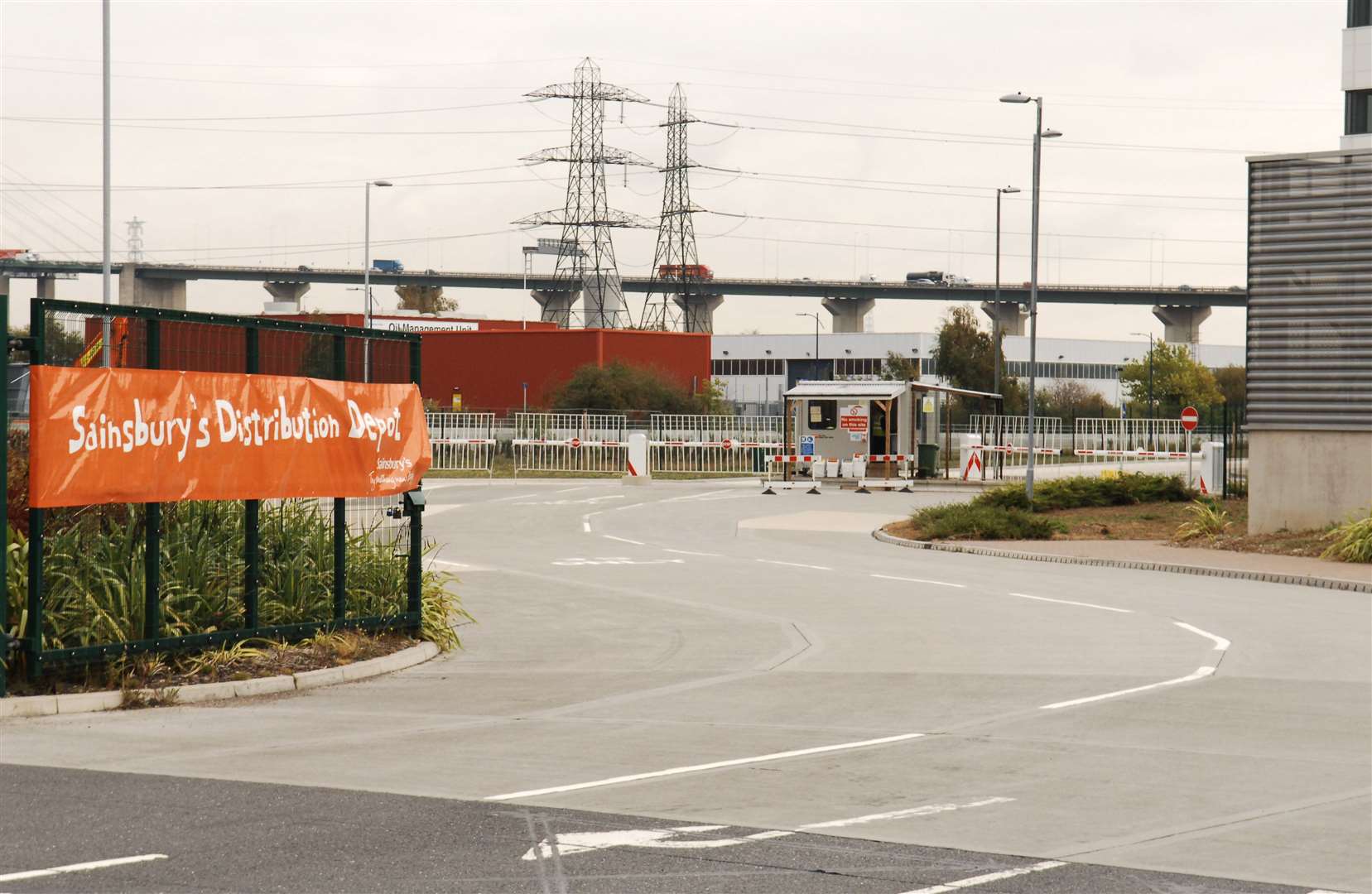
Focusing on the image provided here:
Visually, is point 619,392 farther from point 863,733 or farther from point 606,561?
point 863,733

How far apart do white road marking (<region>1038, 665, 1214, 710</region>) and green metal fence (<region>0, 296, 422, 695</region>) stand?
18.8 ft

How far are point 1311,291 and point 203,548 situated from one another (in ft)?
66.1

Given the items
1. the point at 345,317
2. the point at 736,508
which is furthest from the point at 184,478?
the point at 345,317

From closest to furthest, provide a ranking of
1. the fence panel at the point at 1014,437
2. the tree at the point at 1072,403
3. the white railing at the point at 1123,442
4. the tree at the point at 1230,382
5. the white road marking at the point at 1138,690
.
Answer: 1. the white road marking at the point at 1138,690
2. the fence panel at the point at 1014,437
3. the white railing at the point at 1123,442
4. the tree at the point at 1072,403
5. the tree at the point at 1230,382

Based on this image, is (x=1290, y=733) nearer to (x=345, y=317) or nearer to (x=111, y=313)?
(x=111, y=313)

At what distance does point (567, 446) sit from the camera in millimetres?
56781

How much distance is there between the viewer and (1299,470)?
26.0 m

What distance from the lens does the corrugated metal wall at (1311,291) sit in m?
25.7

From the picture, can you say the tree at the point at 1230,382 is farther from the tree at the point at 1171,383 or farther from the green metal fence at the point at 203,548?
the green metal fence at the point at 203,548

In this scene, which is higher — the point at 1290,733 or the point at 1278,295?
the point at 1278,295

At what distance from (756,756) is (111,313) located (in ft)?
17.8

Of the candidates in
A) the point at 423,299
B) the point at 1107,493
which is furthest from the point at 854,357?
the point at 1107,493

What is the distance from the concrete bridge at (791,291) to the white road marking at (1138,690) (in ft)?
402

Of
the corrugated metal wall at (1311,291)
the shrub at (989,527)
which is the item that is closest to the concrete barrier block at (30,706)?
the shrub at (989,527)
